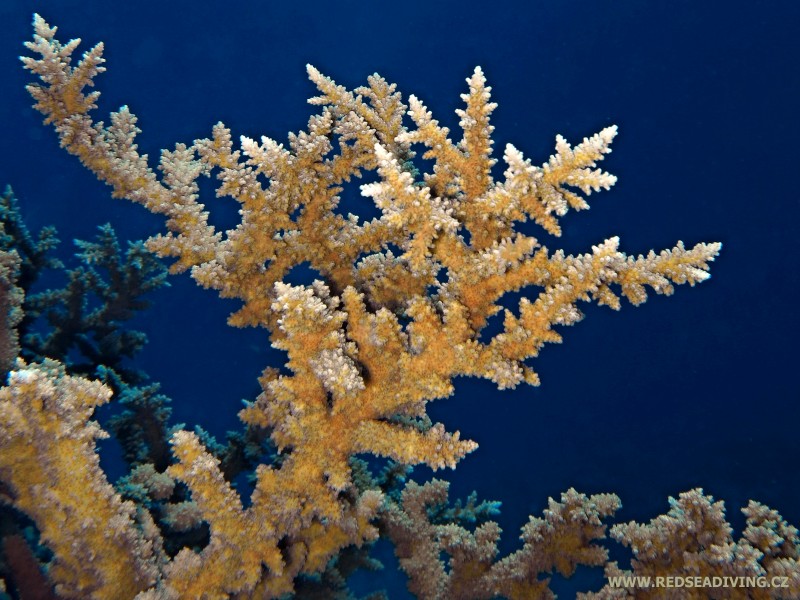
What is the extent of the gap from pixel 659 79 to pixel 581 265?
116 feet

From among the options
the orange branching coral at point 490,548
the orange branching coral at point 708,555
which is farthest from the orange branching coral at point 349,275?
the orange branching coral at point 708,555

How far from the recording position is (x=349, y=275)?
3.49m

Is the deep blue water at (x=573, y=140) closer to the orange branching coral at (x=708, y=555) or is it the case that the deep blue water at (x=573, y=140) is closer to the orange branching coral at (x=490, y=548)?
the orange branching coral at (x=490, y=548)

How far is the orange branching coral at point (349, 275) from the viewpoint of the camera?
2.54 m

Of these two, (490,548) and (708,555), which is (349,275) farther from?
(708,555)

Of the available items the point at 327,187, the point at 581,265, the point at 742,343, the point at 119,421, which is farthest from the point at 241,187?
the point at 742,343

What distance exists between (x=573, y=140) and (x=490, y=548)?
2888 cm

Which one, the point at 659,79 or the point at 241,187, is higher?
the point at 659,79

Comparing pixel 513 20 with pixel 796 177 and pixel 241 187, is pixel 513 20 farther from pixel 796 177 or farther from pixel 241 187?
pixel 241 187

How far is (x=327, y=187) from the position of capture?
3.38m

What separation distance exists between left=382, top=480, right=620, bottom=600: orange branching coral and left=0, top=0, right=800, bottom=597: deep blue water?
23.0 metres

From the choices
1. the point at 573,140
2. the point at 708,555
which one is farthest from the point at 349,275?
the point at 573,140

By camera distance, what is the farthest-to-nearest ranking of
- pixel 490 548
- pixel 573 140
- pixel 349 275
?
pixel 573 140 < pixel 490 548 < pixel 349 275

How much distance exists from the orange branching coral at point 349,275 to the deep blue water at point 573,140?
24.5 metres
